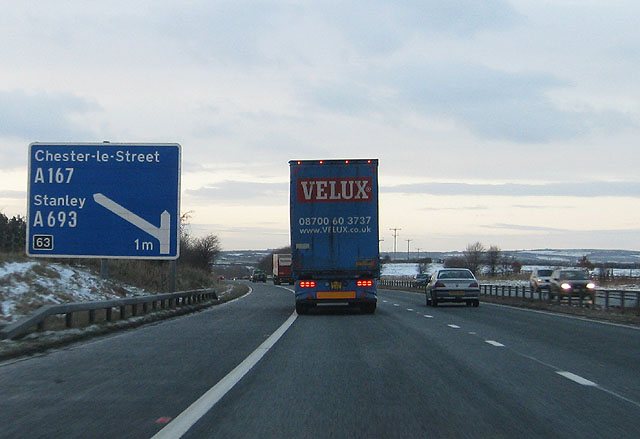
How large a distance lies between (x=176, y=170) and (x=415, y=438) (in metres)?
17.0

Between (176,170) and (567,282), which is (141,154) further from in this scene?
(567,282)

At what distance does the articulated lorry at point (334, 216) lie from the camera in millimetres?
22812

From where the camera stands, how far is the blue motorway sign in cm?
2134

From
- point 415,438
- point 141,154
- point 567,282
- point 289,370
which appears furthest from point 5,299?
point 567,282

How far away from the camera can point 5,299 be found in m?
23.0

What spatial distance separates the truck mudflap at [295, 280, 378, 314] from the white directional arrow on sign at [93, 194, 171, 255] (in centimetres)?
424

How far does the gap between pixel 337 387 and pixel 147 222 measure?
14.1 metres

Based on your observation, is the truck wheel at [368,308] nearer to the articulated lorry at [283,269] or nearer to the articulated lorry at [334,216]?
the articulated lorry at [334,216]

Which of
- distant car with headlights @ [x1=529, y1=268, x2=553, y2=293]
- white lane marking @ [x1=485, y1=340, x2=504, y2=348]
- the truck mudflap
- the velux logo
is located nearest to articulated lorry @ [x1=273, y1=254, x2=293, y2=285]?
distant car with headlights @ [x1=529, y1=268, x2=553, y2=293]

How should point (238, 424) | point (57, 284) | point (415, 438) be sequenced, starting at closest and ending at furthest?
point (415, 438) < point (238, 424) < point (57, 284)

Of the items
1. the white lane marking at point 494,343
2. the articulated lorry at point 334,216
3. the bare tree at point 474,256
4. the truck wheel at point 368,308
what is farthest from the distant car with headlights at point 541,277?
the bare tree at point 474,256

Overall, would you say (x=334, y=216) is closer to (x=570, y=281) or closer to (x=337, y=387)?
(x=337, y=387)

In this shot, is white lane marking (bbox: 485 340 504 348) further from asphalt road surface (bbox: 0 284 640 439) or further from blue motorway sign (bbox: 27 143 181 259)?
blue motorway sign (bbox: 27 143 181 259)

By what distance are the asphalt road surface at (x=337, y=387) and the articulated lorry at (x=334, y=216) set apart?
22.5ft
